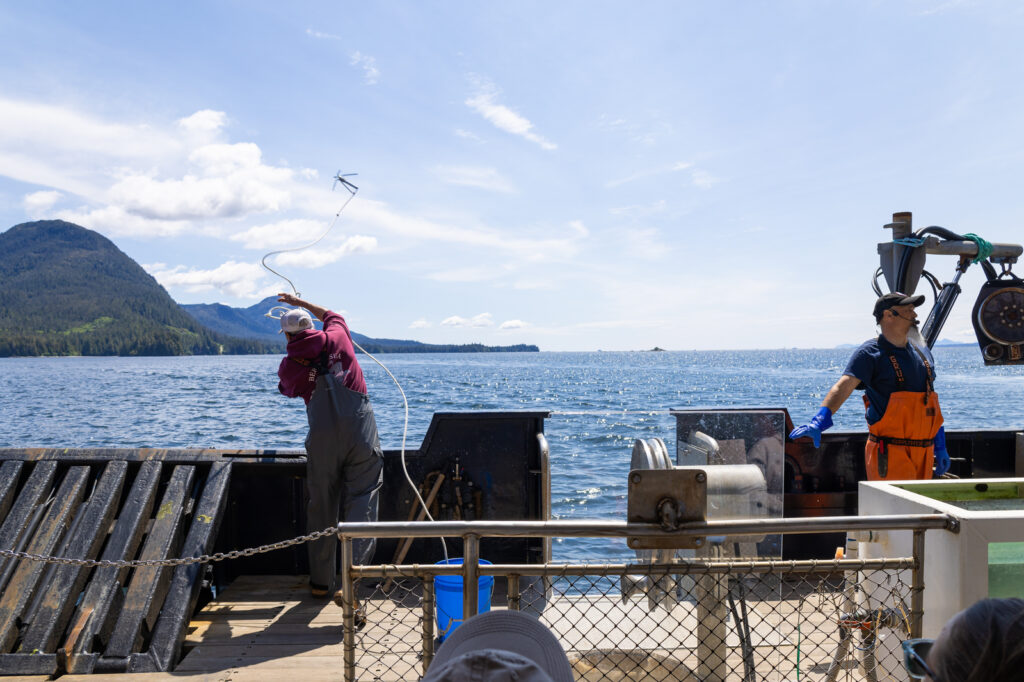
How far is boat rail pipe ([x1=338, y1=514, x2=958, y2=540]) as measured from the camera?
2188 millimetres

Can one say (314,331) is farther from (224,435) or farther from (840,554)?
(224,435)

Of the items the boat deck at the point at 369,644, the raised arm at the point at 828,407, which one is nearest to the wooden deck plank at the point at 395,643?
the boat deck at the point at 369,644

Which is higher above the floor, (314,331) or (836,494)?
(314,331)

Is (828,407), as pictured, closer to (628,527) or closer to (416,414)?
(628,527)

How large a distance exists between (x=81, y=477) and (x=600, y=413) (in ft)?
12.3

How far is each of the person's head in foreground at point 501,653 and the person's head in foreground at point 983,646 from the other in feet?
2.07

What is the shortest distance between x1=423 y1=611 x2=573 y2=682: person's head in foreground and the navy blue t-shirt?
3529 mm

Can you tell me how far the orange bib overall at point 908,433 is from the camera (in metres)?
3.98

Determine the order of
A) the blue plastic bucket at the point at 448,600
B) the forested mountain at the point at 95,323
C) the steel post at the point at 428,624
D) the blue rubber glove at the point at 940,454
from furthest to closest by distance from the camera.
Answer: the forested mountain at the point at 95,323 → the blue rubber glove at the point at 940,454 → the blue plastic bucket at the point at 448,600 → the steel post at the point at 428,624

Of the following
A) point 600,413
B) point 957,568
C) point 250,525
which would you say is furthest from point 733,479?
point 250,525

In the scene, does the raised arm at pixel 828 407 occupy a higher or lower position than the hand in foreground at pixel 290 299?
lower

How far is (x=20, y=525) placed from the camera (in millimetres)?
4434

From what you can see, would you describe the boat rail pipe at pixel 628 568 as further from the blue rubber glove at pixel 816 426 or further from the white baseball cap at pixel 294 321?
the white baseball cap at pixel 294 321

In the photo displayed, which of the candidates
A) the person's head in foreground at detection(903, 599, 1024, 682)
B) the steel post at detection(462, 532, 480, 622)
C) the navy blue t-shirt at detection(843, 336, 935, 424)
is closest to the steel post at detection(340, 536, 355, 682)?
the steel post at detection(462, 532, 480, 622)
